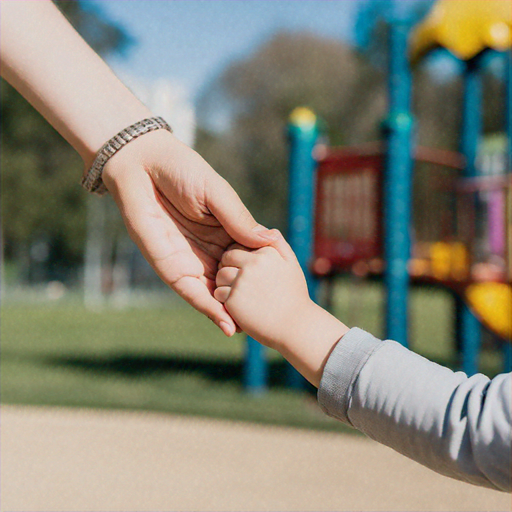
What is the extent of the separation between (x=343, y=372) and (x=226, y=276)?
0.27 m

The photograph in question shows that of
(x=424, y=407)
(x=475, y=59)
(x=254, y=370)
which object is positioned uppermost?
(x=475, y=59)

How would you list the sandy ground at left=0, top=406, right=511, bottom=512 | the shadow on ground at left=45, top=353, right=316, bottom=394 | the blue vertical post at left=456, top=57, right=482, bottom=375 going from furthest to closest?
the shadow on ground at left=45, top=353, right=316, bottom=394 < the blue vertical post at left=456, top=57, right=482, bottom=375 < the sandy ground at left=0, top=406, right=511, bottom=512

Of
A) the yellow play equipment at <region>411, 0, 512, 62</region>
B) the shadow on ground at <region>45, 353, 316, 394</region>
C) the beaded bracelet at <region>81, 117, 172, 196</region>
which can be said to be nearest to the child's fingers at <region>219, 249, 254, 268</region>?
the beaded bracelet at <region>81, 117, 172, 196</region>

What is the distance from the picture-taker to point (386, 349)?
1125mm

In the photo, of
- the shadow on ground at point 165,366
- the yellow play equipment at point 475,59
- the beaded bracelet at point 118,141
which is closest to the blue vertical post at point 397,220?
the yellow play equipment at point 475,59

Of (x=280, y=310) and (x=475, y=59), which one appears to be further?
(x=475, y=59)

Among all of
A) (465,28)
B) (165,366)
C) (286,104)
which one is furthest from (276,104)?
(465,28)

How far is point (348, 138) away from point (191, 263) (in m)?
33.1

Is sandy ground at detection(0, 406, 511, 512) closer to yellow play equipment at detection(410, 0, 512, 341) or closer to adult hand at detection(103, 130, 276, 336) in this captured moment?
adult hand at detection(103, 130, 276, 336)

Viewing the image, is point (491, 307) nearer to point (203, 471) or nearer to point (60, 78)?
point (203, 471)

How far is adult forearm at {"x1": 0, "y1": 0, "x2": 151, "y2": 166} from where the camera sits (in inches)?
54.6

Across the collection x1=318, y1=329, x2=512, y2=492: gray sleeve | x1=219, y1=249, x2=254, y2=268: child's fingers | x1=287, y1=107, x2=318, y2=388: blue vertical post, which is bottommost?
x1=318, y1=329, x2=512, y2=492: gray sleeve

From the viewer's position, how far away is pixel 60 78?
4.57 feet

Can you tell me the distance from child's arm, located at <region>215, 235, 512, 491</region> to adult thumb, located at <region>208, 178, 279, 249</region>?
2 cm
